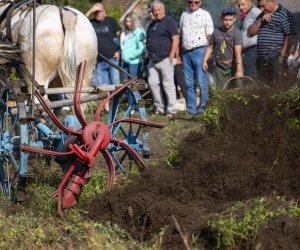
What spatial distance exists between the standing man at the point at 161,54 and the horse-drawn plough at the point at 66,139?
15.9 ft

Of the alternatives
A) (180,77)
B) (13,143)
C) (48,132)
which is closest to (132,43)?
(180,77)

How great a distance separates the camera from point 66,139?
6398 millimetres

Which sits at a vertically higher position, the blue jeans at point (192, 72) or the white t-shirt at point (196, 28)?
the white t-shirt at point (196, 28)

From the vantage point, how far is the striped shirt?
32.7 feet

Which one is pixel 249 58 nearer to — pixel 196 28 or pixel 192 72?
pixel 196 28

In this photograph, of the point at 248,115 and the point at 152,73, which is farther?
the point at 152,73

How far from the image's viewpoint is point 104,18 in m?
13.5

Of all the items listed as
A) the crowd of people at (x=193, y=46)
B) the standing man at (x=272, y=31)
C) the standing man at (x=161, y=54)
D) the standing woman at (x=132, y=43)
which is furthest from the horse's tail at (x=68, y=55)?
the standing woman at (x=132, y=43)

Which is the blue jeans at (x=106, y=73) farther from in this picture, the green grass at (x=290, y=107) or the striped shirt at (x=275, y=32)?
the green grass at (x=290, y=107)

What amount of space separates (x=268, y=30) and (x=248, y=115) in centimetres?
456

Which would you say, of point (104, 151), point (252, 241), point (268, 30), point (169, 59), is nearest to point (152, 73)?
point (169, 59)

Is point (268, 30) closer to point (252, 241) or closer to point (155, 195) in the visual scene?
point (155, 195)

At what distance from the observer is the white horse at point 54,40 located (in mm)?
9172

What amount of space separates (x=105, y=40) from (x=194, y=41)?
2.02m
